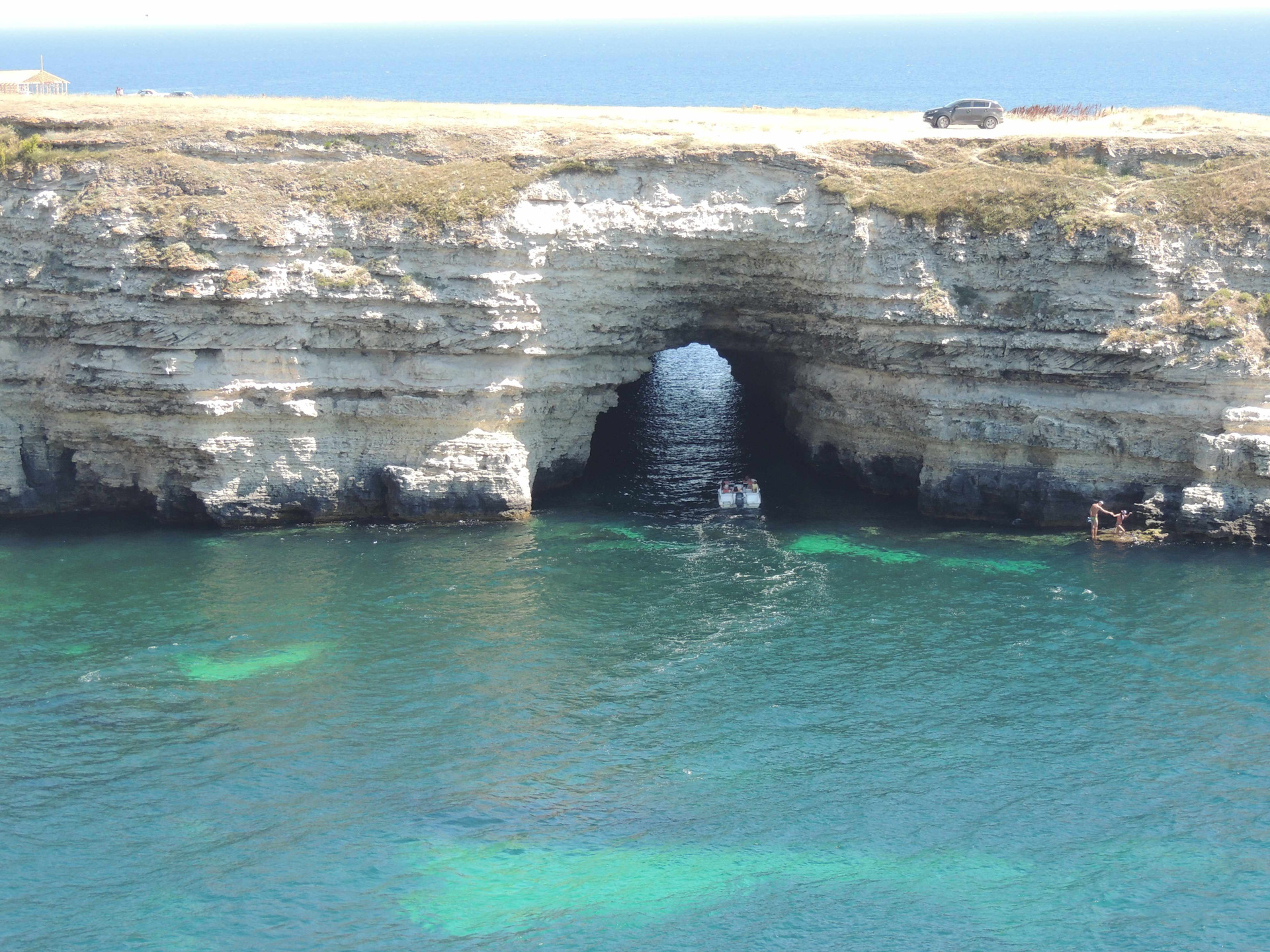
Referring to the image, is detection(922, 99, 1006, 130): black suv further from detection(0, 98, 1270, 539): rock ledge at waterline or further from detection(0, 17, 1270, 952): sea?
detection(0, 17, 1270, 952): sea

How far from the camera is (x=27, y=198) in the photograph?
161ft

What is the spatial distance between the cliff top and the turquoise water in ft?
40.5

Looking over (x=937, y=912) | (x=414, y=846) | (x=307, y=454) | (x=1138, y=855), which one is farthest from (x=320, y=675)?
(x=1138, y=855)

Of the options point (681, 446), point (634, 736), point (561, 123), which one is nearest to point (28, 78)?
point (561, 123)

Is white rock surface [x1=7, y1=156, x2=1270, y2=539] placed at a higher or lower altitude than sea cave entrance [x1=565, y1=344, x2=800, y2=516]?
higher

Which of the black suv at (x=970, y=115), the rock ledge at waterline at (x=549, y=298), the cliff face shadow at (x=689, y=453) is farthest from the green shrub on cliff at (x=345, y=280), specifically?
the black suv at (x=970, y=115)

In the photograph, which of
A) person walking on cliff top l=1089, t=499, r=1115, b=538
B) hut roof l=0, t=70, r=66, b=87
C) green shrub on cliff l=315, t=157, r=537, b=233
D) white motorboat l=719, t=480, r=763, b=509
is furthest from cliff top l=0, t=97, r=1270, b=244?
hut roof l=0, t=70, r=66, b=87

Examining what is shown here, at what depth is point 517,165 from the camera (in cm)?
5031

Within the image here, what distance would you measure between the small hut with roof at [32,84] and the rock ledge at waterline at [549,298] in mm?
17247

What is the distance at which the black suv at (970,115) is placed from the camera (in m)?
56.5

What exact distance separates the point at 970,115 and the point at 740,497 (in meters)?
20.2

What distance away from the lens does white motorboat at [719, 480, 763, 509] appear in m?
53.3

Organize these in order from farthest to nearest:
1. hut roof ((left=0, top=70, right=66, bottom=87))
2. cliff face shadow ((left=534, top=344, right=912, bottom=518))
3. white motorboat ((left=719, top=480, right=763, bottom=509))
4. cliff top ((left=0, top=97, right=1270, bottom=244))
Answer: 1. hut roof ((left=0, top=70, right=66, bottom=87))
2. cliff face shadow ((left=534, top=344, right=912, bottom=518))
3. white motorboat ((left=719, top=480, right=763, bottom=509))
4. cliff top ((left=0, top=97, right=1270, bottom=244))

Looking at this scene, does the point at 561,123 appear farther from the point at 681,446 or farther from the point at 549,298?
the point at 681,446
